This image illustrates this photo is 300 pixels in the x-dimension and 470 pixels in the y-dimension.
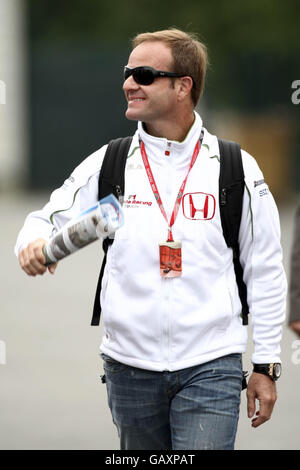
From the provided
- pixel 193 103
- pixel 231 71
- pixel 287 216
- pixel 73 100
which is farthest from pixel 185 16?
pixel 193 103

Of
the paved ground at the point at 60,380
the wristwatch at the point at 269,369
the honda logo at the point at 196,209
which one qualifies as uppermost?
the honda logo at the point at 196,209

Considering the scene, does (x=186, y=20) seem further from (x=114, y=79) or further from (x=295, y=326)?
(x=295, y=326)

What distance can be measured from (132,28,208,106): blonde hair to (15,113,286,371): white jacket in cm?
24

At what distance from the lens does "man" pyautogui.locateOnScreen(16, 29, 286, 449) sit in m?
4.13

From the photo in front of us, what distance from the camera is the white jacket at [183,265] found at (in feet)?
13.6

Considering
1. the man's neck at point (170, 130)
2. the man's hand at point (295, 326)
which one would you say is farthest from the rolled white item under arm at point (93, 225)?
the man's neck at point (170, 130)

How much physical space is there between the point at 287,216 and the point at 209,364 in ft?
50.8

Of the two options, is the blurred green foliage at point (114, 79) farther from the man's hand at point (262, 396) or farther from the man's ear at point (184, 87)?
the man's hand at point (262, 396)

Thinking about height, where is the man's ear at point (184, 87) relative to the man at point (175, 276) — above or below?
above

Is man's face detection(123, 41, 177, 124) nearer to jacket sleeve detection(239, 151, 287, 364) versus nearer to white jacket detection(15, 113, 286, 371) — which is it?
white jacket detection(15, 113, 286, 371)

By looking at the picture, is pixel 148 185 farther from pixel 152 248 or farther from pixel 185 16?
pixel 185 16

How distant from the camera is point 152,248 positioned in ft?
13.6

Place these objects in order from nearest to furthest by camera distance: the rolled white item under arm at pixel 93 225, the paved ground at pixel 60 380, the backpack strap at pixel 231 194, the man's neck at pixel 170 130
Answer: the rolled white item under arm at pixel 93 225 → the backpack strap at pixel 231 194 → the man's neck at pixel 170 130 → the paved ground at pixel 60 380

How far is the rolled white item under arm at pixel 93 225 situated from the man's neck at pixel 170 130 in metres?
0.76
